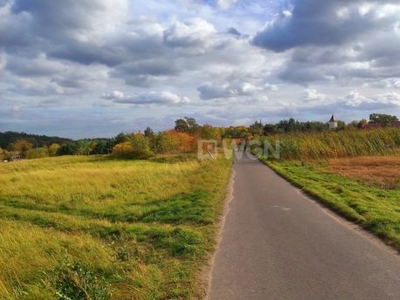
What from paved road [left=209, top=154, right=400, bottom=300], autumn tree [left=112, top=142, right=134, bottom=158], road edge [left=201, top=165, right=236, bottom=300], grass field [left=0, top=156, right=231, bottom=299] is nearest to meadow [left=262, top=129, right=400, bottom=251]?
paved road [left=209, top=154, right=400, bottom=300]

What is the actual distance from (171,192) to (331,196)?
681 cm

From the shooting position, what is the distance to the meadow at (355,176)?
33.4 feet

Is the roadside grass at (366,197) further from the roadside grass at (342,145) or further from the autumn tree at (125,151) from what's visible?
the autumn tree at (125,151)

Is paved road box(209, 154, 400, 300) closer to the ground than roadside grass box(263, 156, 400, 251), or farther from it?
closer to the ground

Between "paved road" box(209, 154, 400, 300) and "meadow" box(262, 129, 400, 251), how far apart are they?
0.61 meters

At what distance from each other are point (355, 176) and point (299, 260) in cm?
1428

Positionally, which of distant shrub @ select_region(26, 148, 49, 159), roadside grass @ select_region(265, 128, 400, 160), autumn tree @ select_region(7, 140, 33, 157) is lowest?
distant shrub @ select_region(26, 148, 49, 159)

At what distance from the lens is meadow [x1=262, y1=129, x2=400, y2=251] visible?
10.2 m

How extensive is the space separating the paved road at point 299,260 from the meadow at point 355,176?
608 millimetres

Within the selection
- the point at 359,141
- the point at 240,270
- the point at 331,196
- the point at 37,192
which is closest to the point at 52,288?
the point at 240,270

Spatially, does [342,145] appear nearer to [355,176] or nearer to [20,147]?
[355,176]

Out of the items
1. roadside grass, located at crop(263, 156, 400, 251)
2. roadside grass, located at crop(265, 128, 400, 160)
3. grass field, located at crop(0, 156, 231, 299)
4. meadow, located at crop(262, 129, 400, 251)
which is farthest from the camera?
roadside grass, located at crop(265, 128, 400, 160)

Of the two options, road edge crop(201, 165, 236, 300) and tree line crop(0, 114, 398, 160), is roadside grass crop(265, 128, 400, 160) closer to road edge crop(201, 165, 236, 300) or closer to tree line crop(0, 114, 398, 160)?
tree line crop(0, 114, 398, 160)

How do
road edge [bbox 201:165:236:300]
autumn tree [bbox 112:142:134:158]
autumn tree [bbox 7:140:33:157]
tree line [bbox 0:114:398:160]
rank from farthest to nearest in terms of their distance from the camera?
autumn tree [bbox 7:140:33:157] → autumn tree [bbox 112:142:134:158] → tree line [bbox 0:114:398:160] → road edge [bbox 201:165:236:300]
